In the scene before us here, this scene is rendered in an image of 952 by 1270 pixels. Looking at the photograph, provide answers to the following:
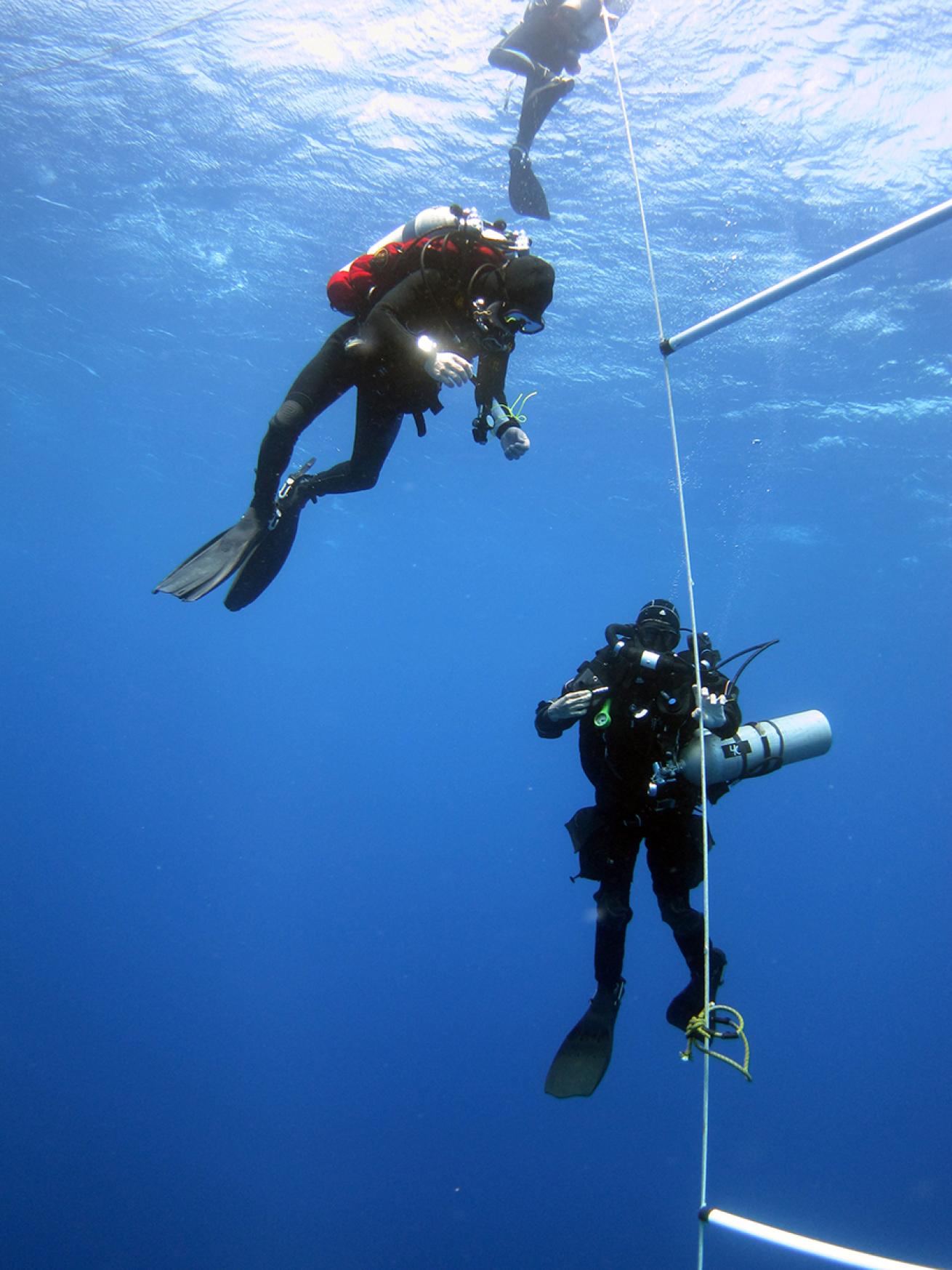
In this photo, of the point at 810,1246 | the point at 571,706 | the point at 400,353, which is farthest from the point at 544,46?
the point at 810,1246

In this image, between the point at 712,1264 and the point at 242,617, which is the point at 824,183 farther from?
the point at 242,617

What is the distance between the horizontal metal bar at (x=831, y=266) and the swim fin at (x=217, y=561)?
338 cm

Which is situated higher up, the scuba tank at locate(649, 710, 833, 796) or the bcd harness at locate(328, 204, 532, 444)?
the bcd harness at locate(328, 204, 532, 444)

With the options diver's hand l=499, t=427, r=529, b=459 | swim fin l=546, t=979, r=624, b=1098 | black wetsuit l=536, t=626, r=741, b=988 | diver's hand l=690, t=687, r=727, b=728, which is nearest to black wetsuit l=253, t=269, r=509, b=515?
diver's hand l=499, t=427, r=529, b=459

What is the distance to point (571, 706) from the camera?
5047 mm

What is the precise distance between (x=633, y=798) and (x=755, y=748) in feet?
3.12

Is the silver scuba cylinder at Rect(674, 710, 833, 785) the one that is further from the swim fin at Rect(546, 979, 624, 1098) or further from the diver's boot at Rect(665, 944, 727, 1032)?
the swim fin at Rect(546, 979, 624, 1098)

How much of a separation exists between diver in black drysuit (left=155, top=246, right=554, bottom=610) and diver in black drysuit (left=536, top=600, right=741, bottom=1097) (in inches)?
70.9

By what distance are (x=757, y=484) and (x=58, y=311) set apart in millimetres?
23098

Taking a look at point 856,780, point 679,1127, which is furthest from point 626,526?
point 856,780

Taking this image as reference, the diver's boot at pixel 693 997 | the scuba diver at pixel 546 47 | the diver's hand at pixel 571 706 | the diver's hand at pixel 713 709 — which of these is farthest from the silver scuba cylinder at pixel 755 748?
the scuba diver at pixel 546 47

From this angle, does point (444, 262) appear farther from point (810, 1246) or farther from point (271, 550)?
point (810, 1246)

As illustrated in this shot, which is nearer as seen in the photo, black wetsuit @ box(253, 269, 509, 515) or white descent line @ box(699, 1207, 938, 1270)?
white descent line @ box(699, 1207, 938, 1270)

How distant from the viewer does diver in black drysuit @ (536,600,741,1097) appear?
4.96m
